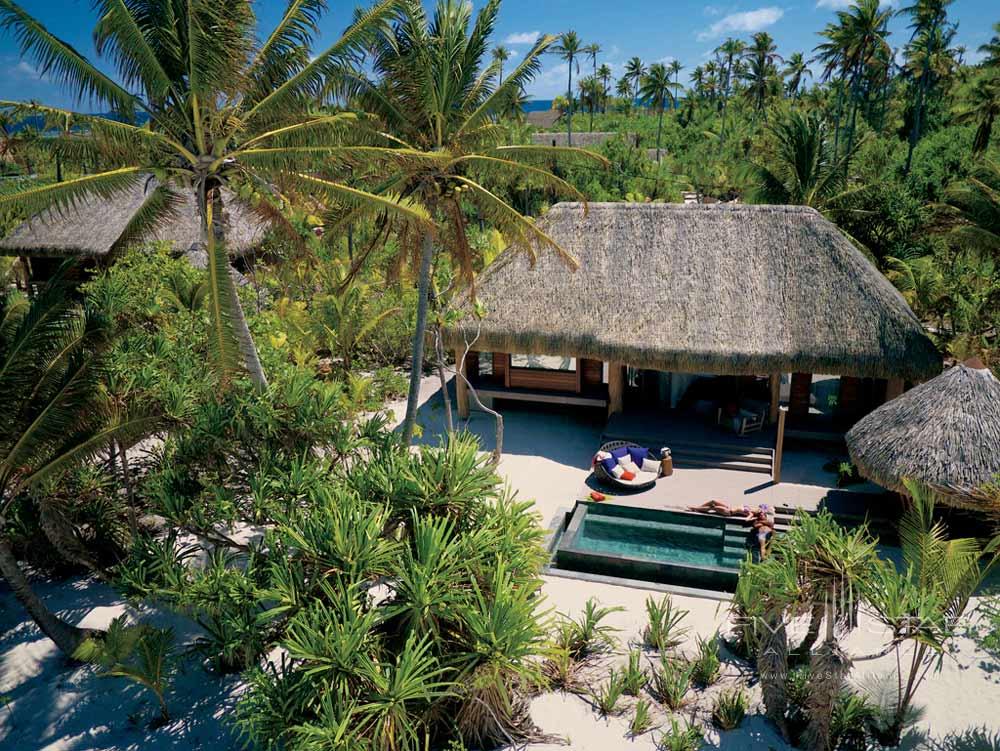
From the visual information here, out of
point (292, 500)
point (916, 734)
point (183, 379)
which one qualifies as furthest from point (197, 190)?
point (916, 734)

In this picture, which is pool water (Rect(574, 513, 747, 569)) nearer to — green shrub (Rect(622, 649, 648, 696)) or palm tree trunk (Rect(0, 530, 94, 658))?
green shrub (Rect(622, 649, 648, 696))

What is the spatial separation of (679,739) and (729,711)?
2.57ft

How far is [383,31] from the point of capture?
9.59 metres

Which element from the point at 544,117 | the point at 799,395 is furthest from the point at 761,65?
the point at 799,395

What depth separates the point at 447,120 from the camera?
10.8 metres

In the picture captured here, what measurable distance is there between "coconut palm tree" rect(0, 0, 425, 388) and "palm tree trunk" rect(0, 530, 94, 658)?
130 inches

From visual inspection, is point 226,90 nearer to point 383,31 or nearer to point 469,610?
point 383,31

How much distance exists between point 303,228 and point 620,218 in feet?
43.3

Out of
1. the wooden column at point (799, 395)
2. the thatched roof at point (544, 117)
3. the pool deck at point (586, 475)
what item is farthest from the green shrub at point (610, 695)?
the thatched roof at point (544, 117)

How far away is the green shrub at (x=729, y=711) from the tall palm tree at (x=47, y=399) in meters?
7.62

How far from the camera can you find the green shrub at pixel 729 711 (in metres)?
7.84

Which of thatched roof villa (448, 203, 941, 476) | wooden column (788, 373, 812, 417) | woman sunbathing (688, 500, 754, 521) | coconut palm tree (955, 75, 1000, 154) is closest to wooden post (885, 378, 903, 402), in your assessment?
thatched roof villa (448, 203, 941, 476)

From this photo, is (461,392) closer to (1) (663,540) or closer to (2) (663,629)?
(1) (663,540)

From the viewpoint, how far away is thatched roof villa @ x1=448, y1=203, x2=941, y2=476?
A: 45.7 ft
